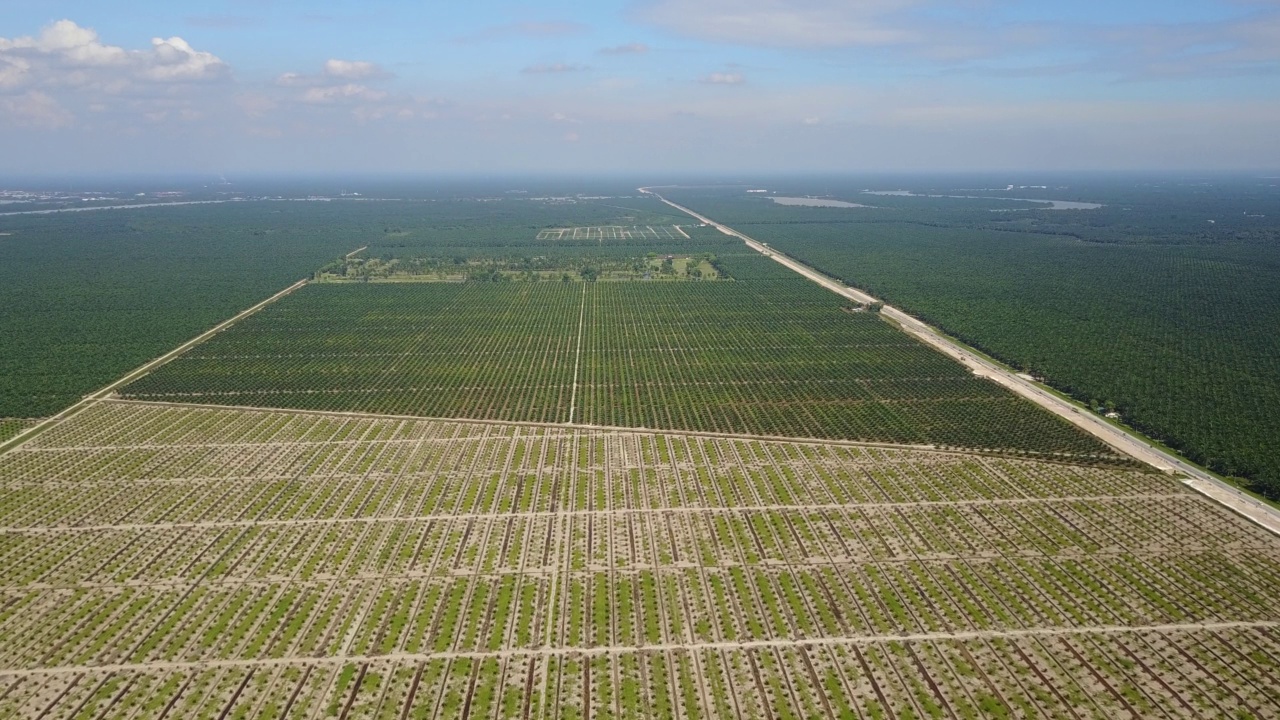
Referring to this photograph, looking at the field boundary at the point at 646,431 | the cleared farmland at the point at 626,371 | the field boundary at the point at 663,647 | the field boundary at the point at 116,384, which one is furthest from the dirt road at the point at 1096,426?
the field boundary at the point at 116,384

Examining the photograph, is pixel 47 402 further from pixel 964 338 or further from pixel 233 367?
pixel 964 338

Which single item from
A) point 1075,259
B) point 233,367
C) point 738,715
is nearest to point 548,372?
point 233,367

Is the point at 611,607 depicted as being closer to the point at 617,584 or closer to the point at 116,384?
the point at 617,584

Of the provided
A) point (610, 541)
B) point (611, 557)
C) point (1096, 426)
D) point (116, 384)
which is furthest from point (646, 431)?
point (116, 384)

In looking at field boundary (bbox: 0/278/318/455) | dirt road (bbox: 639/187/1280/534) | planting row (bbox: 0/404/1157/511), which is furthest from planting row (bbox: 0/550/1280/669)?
field boundary (bbox: 0/278/318/455)

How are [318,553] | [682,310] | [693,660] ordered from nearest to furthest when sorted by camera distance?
[693,660]
[318,553]
[682,310]

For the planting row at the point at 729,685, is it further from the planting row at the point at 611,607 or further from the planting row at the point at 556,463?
the planting row at the point at 556,463

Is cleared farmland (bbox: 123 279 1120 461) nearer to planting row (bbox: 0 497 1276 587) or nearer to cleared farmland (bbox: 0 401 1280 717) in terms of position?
cleared farmland (bbox: 0 401 1280 717)
